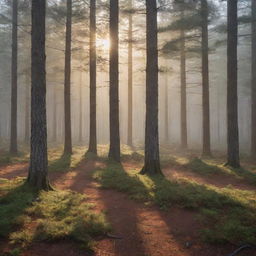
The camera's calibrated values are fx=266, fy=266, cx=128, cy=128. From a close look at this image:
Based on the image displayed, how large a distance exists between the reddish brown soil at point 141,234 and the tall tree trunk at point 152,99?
8.86 ft

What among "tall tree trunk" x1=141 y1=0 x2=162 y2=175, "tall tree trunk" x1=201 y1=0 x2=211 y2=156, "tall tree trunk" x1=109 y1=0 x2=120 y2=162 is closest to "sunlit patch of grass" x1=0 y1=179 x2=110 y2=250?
Result: "tall tree trunk" x1=141 y1=0 x2=162 y2=175

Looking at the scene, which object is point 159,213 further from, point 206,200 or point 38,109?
point 38,109

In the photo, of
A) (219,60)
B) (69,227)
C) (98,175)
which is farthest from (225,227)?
(219,60)

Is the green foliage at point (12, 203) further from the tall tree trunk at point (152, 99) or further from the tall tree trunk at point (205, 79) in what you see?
the tall tree trunk at point (205, 79)

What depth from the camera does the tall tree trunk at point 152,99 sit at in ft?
37.3

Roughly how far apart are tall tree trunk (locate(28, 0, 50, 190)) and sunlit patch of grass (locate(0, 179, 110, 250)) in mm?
544

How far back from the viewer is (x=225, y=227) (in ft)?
19.8

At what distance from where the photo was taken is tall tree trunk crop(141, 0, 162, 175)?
447 inches

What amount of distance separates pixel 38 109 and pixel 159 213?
5.05 m

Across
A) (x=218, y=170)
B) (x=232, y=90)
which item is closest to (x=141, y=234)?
(x=218, y=170)

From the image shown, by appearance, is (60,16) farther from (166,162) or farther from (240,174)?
(240,174)

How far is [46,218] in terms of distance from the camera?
659cm

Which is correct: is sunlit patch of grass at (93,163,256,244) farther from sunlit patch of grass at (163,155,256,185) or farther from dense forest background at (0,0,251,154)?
dense forest background at (0,0,251,154)

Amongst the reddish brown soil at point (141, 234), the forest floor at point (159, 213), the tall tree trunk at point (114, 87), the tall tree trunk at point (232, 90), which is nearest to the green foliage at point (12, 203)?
the forest floor at point (159, 213)
